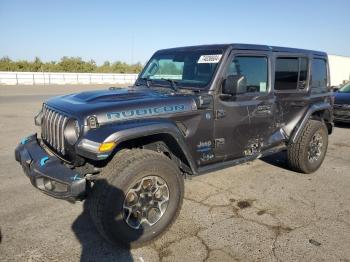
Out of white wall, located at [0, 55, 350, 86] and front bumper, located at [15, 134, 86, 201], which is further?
white wall, located at [0, 55, 350, 86]

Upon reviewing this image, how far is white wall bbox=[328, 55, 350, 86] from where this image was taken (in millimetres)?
29086

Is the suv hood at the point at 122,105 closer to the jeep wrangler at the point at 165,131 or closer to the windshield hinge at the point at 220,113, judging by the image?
the jeep wrangler at the point at 165,131

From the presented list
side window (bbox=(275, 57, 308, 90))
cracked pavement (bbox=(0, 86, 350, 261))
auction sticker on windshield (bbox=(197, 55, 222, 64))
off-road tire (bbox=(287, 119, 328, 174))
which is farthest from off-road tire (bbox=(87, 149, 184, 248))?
off-road tire (bbox=(287, 119, 328, 174))

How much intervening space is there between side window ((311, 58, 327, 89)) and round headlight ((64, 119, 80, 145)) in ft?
13.0

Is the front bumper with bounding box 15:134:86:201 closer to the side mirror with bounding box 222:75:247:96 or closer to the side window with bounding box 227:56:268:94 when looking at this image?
the side mirror with bounding box 222:75:247:96

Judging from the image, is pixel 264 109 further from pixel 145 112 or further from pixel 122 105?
pixel 122 105

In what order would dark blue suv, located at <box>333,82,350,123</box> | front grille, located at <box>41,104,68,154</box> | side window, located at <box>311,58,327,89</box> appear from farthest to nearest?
dark blue suv, located at <box>333,82,350,123</box>
side window, located at <box>311,58,327,89</box>
front grille, located at <box>41,104,68,154</box>

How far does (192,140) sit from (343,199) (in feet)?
7.87

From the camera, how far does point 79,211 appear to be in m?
3.87

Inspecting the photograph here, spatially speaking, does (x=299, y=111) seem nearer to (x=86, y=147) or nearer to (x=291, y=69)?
(x=291, y=69)

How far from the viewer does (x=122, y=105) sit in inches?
125

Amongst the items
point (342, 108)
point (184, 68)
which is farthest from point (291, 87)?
point (342, 108)

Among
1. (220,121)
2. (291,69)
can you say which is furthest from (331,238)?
(291,69)

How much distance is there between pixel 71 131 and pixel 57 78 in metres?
31.0
